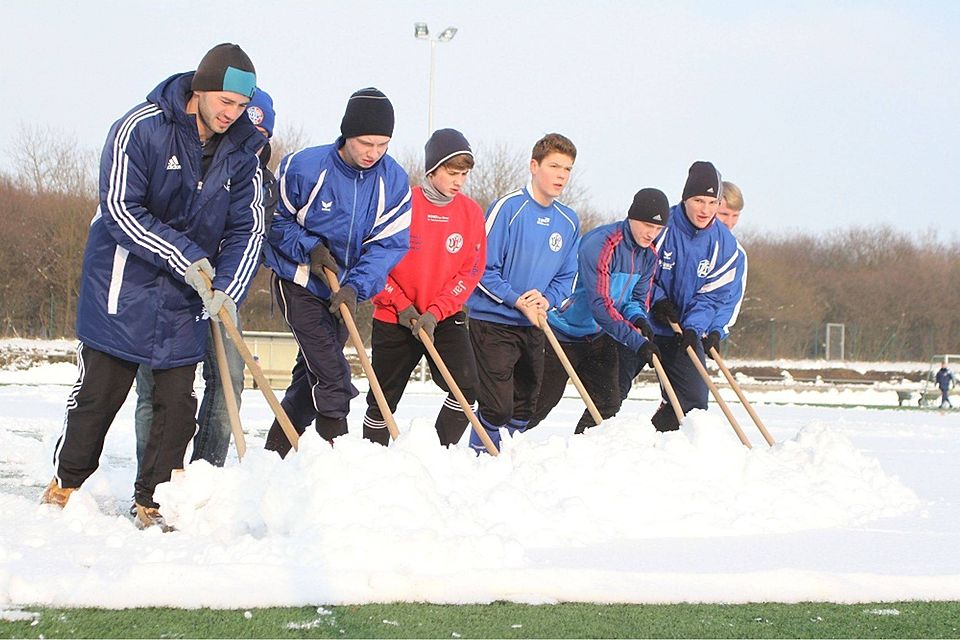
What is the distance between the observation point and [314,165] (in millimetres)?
5602

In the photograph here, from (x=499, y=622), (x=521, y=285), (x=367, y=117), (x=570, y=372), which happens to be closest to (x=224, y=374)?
(x=367, y=117)

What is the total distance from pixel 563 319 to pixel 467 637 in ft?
14.9

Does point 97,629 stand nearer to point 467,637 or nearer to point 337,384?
point 467,637

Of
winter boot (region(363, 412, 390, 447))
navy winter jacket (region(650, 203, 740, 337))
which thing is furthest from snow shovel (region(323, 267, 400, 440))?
navy winter jacket (region(650, 203, 740, 337))

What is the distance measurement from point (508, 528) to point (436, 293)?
7.38 ft

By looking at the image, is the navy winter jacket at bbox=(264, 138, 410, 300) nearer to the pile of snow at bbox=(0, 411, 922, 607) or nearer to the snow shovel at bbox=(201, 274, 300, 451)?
the snow shovel at bbox=(201, 274, 300, 451)

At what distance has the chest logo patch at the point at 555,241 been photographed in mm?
6848

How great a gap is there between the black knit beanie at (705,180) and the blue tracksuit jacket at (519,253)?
0.89 m

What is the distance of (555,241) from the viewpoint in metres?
6.86

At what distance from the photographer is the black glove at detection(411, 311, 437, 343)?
236 inches

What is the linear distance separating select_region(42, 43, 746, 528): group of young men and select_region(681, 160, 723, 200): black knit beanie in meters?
0.01

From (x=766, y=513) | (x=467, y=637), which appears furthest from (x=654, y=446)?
(x=467, y=637)

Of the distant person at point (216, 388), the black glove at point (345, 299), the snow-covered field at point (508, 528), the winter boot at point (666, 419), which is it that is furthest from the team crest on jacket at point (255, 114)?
the winter boot at point (666, 419)

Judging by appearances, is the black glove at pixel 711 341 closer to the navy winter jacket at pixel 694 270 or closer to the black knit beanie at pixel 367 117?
the navy winter jacket at pixel 694 270
